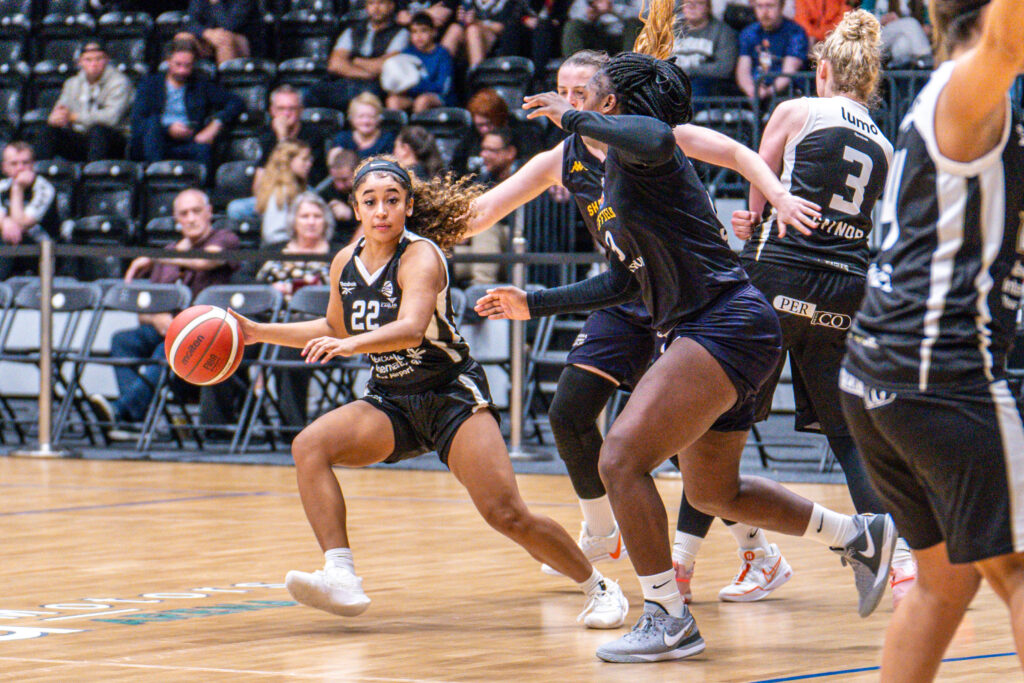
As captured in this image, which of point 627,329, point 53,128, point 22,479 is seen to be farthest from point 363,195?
point 53,128

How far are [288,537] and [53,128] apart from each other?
817 cm

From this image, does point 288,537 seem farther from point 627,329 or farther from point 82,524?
point 627,329

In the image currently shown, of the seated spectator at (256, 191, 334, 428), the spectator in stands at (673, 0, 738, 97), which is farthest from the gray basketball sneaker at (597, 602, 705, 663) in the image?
the spectator in stands at (673, 0, 738, 97)

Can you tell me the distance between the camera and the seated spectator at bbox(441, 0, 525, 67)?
12250 mm

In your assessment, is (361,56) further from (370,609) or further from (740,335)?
(740,335)

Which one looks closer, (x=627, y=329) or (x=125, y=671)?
(x=125, y=671)

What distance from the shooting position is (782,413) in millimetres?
10055

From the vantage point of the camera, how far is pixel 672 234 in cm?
404

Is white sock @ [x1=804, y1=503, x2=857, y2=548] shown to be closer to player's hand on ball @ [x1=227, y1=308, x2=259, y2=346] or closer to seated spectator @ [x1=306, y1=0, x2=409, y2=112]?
player's hand on ball @ [x1=227, y1=308, x2=259, y2=346]

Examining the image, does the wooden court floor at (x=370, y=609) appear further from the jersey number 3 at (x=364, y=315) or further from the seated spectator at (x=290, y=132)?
the seated spectator at (x=290, y=132)

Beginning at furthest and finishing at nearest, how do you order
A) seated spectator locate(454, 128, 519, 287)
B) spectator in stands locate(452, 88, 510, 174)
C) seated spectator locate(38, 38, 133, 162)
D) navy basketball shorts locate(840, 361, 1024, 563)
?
seated spectator locate(38, 38, 133, 162), spectator in stands locate(452, 88, 510, 174), seated spectator locate(454, 128, 519, 287), navy basketball shorts locate(840, 361, 1024, 563)

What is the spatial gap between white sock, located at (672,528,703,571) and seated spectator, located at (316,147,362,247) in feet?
20.1

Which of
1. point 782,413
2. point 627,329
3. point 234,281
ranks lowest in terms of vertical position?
point 782,413

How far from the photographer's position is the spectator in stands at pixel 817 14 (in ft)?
35.3
